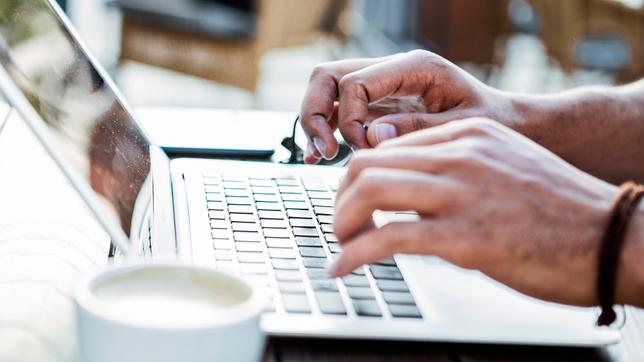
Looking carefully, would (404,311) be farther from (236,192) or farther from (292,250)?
(236,192)

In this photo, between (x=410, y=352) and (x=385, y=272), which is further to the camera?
(x=385, y=272)

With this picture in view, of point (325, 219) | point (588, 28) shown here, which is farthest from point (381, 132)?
point (588, 28)

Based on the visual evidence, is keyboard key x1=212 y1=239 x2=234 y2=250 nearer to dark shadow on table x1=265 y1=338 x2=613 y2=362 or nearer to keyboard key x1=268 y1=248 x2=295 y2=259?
keyboard key x1=268 y1=248 x2=295 y2=259

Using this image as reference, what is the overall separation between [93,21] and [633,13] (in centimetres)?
228

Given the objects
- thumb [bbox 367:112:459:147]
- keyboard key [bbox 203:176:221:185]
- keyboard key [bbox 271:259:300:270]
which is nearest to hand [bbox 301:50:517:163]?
thumb [bbox 367:112:459:147]

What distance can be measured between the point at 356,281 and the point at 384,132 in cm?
24

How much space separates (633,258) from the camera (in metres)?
0.63

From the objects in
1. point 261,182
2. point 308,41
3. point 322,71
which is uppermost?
point 322,71

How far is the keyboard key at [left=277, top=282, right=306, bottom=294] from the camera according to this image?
2.23 feet

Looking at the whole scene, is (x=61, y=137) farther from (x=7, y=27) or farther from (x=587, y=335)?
(x=587, y=335)

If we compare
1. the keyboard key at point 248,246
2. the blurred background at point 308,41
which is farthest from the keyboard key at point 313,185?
the blurred background at point 308,41

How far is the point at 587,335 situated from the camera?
2.15 ft

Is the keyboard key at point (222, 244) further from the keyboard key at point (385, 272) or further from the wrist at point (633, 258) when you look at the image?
the wrist at point (633, 258)

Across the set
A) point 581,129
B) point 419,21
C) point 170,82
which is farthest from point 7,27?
point 419,21
